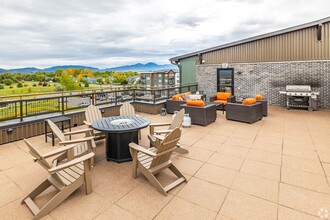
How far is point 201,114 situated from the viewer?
6.13 metres

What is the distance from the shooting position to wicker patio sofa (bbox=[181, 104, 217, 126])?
610cm

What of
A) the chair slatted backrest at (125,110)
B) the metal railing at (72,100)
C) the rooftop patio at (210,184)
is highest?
the metal railing at (72,100)

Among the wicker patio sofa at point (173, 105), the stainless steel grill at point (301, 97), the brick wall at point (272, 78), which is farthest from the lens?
the brick wall at point (272, 78)

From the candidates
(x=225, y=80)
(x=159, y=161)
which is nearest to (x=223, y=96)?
(x=225, y=80)

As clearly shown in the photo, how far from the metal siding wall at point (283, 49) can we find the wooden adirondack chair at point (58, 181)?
34.6 ft

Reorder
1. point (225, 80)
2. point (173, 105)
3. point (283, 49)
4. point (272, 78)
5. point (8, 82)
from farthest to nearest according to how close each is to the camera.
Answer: point (8, 82), point (225, 80), point (272, 78), point (283, 49), point (173, 105)

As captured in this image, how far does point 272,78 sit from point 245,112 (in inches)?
194

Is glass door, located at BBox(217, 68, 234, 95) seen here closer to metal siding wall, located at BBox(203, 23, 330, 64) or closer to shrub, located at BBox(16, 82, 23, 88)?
metal siding wall, located at BBox(203, 23, 330, 64)

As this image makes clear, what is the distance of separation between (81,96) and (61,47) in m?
14.8

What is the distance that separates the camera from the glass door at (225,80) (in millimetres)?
11328

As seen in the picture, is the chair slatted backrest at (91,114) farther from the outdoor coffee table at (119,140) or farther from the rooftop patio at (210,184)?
the outdoor coffee table at (119,140)

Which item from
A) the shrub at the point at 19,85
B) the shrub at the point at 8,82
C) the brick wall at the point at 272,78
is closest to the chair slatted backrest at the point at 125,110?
the brick wall at the point at 272,78

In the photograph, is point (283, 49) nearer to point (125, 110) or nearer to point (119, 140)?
point (125, 110)

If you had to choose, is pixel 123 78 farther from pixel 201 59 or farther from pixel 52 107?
pixel 52 107
